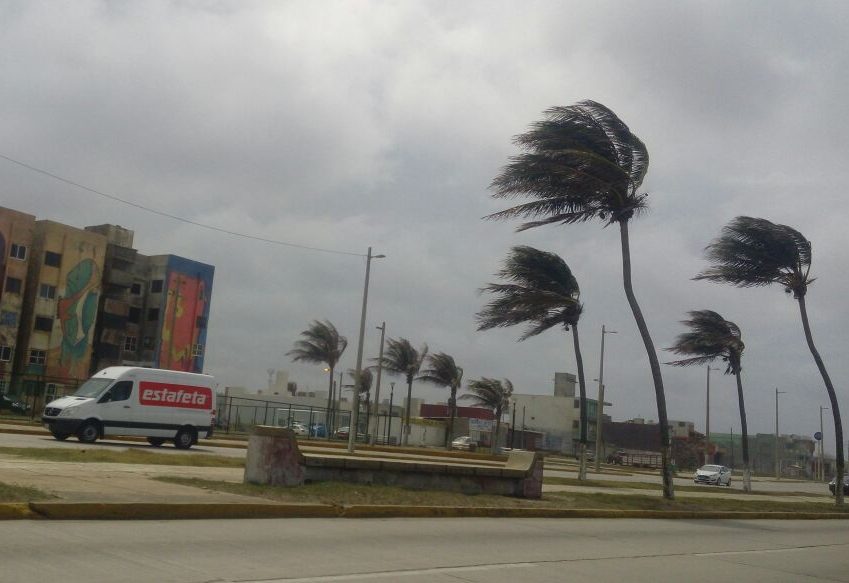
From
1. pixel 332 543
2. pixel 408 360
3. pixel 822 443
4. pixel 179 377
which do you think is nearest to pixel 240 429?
pixel 408 360

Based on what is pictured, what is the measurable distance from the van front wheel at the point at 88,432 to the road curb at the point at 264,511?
1479cm

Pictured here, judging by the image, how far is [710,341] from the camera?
3731 cm

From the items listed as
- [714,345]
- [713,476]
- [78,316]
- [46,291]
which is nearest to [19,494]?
[714,345]

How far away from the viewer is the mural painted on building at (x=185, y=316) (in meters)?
71.5

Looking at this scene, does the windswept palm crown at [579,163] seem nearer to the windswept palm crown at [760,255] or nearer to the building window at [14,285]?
the windswept palm crown at [760,255]

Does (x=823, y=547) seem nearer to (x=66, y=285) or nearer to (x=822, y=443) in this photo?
(x=66, y=285)

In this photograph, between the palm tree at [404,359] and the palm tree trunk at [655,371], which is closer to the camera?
the palm tree trunk at [655,371]

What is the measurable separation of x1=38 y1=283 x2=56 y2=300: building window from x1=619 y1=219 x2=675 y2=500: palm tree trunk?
162 feet

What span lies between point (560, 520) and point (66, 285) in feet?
176

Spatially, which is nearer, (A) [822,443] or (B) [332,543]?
(B) [332,543]

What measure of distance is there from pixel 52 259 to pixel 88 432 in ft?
130

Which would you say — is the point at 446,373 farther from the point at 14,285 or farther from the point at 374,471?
the point at 374,471

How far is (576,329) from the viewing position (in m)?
29.9

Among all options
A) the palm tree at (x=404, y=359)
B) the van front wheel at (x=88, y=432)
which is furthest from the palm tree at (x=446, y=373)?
the van front wheel at (x=88, y=432)
